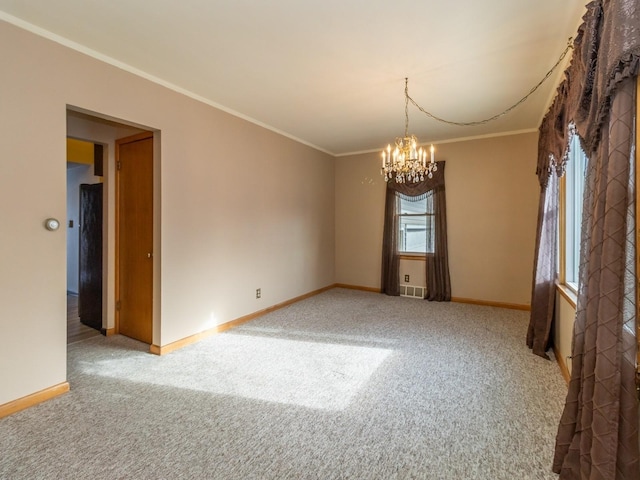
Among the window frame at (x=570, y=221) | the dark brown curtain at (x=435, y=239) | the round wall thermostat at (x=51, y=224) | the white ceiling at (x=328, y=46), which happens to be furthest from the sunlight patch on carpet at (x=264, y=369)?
the white ceiling at (x=328, y=46)

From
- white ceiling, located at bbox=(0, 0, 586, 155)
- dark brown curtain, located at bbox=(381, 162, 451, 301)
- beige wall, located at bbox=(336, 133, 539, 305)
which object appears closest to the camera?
white ceiling, located at bbox=(0, 0, 586, 155)

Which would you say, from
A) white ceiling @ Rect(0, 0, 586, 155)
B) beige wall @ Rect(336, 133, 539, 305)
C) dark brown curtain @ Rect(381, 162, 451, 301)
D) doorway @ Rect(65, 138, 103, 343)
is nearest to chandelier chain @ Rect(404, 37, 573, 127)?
white ceiling @ Rect(0, 0, 586, 155)

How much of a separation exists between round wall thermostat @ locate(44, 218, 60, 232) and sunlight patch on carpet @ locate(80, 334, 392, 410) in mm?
1257

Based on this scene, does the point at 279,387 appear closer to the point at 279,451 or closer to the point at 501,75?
the point at 279,451

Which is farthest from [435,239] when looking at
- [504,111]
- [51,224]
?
[51,224]

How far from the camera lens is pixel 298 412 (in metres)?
2.16

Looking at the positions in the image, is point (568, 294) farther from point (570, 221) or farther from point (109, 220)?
point (109, 220)

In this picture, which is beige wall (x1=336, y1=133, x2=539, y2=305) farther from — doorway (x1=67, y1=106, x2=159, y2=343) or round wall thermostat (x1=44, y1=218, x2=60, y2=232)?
round wall thermostat (x1=44, y1=218, x2=60, y2=232)

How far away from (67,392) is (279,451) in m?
1.75

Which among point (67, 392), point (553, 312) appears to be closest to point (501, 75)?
point (553, 312)

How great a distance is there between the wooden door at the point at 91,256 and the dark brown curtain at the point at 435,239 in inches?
Result: 166

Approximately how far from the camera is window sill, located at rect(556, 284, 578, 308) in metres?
2.48

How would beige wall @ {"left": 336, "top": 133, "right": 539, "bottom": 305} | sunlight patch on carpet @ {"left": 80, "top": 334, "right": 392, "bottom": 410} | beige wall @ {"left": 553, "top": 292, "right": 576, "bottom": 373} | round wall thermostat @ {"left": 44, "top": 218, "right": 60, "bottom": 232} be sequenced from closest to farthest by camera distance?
1. round wall thermostat @ {"left": 44, "top": 218, "right": 60, "bottom": 232}
2. sunlight patch on carpet @ {"left": 80, "top": 334, "right": 392, "bottom": 410}
3. beige wall @ {"left": 553, "top": 292, "right": 576, "bottom": 373}
4. beige wall @ {"left": 336, "top": 133, "right": 539, "bottom": 305}

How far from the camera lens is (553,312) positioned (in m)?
3.06
